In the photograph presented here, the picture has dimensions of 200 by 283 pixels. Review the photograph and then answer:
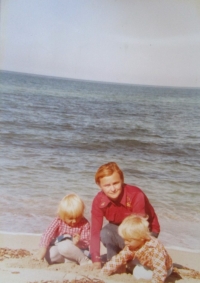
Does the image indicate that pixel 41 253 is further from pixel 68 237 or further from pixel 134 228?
pixel 134 228

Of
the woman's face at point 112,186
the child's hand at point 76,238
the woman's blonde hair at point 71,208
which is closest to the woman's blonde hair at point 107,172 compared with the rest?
the woman's face at point 112,186

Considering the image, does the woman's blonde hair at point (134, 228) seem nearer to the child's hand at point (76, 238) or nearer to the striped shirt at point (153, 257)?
the striped shirt at point (153, 257)

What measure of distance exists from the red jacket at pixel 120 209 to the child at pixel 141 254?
0.05 meters

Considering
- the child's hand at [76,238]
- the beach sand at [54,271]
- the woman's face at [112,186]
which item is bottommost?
the beach sand at [54,271]

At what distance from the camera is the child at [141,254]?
1.24 meters

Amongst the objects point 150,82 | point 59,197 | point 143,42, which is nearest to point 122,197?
point 59,197

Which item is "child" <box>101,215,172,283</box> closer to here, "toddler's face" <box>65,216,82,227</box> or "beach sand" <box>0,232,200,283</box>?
"beach sand" <box>0,232,200,283</box>

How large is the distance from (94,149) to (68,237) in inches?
17.7

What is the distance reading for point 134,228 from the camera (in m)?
1.27

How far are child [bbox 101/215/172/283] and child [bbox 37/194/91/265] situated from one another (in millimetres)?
128

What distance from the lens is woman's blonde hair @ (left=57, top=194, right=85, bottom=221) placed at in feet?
4.48

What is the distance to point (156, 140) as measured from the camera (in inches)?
64.7

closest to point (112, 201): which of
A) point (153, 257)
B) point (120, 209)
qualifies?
point (120, 209)

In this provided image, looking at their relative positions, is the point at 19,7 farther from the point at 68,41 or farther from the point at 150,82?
the point at 150,82
